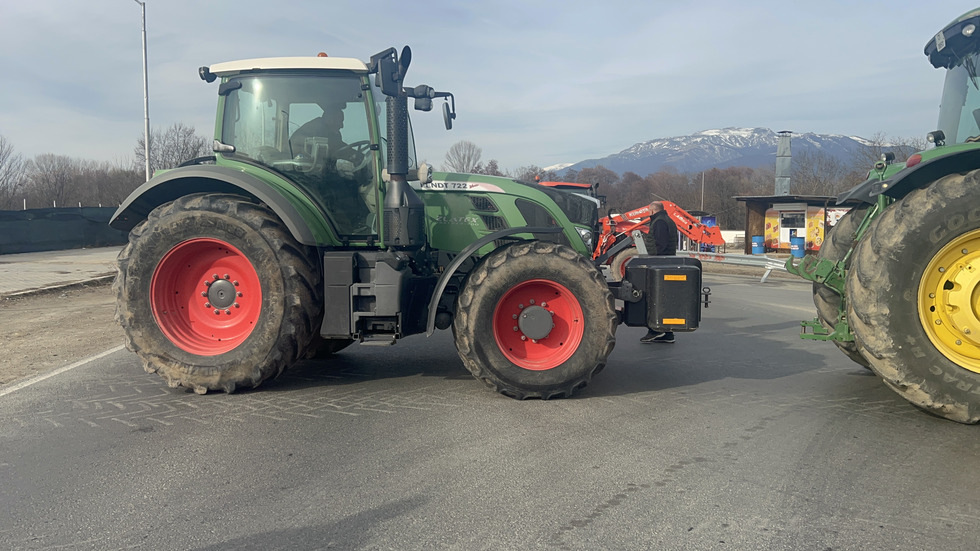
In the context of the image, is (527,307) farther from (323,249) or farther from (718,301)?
(718,301)

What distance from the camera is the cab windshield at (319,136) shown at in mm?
5746

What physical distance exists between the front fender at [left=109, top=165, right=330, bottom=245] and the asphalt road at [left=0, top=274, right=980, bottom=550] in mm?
1365

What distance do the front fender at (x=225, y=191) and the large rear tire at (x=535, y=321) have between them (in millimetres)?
1375

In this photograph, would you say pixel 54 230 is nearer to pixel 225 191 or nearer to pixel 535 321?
pixel 225 191

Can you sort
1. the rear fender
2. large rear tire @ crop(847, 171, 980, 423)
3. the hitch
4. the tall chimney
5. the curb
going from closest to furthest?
1. large rear tire @ crop(847, 171, 980, 423)
2. the rear fender
3. the hitch
4. the curb
5. the tall chimney

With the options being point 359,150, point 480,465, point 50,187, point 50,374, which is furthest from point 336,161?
point 50,187

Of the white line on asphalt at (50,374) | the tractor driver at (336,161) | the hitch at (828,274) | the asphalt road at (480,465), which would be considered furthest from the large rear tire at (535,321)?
the white line on asphalt at (50,374)

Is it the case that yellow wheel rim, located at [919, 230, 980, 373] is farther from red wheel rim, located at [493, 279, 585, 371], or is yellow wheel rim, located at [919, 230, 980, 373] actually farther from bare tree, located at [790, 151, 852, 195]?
bare tree, located at [790, 151, 852, 195]

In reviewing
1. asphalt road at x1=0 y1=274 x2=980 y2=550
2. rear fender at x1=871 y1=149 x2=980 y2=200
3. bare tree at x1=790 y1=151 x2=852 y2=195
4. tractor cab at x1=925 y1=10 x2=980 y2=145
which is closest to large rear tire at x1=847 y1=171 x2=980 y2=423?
rear fender at x1=871 y1=149 x2=980 y2=200

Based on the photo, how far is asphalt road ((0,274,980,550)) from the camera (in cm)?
306

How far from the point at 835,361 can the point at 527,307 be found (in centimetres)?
341

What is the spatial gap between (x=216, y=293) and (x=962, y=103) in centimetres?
640

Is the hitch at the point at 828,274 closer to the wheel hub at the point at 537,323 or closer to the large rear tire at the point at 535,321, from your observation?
the large rear tire at the point at 535,321

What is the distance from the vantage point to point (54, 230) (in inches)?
1021
